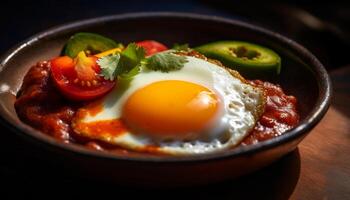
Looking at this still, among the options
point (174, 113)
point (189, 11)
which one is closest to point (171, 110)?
point (174, 113)

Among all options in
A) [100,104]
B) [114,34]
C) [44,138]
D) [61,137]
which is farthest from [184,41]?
[44,138]

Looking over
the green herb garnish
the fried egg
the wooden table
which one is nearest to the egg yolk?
the fried egg

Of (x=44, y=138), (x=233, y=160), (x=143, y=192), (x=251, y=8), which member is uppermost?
(x=44, y=138)

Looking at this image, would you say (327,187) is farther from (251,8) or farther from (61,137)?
(251,8)

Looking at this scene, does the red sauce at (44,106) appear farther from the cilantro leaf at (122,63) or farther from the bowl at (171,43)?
the cilantro leaf at (122,63)

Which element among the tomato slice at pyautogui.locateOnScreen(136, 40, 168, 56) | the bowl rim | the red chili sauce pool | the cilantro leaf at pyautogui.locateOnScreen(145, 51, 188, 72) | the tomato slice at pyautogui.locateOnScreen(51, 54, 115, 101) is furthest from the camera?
the tomato slice at pyautogui.locateOnScreen(136, 40, 168, 56)

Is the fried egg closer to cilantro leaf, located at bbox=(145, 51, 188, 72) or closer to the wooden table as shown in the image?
cilantro leaf, located at bbox=(145, 51, 188, 72)
